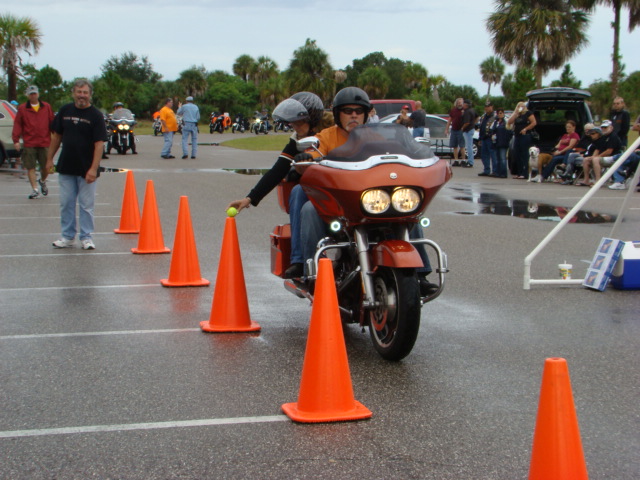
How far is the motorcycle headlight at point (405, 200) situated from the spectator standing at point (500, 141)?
1707 cm

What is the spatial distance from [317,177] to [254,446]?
6.78ft

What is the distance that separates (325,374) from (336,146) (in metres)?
2.18

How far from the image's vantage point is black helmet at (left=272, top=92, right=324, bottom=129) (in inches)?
259

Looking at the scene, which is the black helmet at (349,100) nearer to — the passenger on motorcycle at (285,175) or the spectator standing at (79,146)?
the passenger on motorcycle at (285,175)

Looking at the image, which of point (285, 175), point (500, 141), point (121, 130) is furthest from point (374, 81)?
point (285, 175)

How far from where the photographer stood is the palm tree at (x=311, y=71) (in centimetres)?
9225

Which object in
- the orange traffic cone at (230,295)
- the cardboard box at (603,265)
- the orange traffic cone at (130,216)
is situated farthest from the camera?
the orange traffic cone at (130,216)

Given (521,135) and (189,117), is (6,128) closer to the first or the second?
(189,117)

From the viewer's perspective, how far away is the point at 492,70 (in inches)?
4889

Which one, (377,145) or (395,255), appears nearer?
(395,255)

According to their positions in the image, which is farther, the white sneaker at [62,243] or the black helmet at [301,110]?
the white sneaker at [62,243]

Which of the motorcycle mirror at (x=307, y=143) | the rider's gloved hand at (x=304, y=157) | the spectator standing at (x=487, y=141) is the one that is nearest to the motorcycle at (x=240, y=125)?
the spectator standing at (x=487, y=141)

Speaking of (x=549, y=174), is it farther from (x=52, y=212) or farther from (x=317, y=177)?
(x=317, y=177)

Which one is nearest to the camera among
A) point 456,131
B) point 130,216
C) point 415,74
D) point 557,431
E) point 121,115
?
point 557,431
